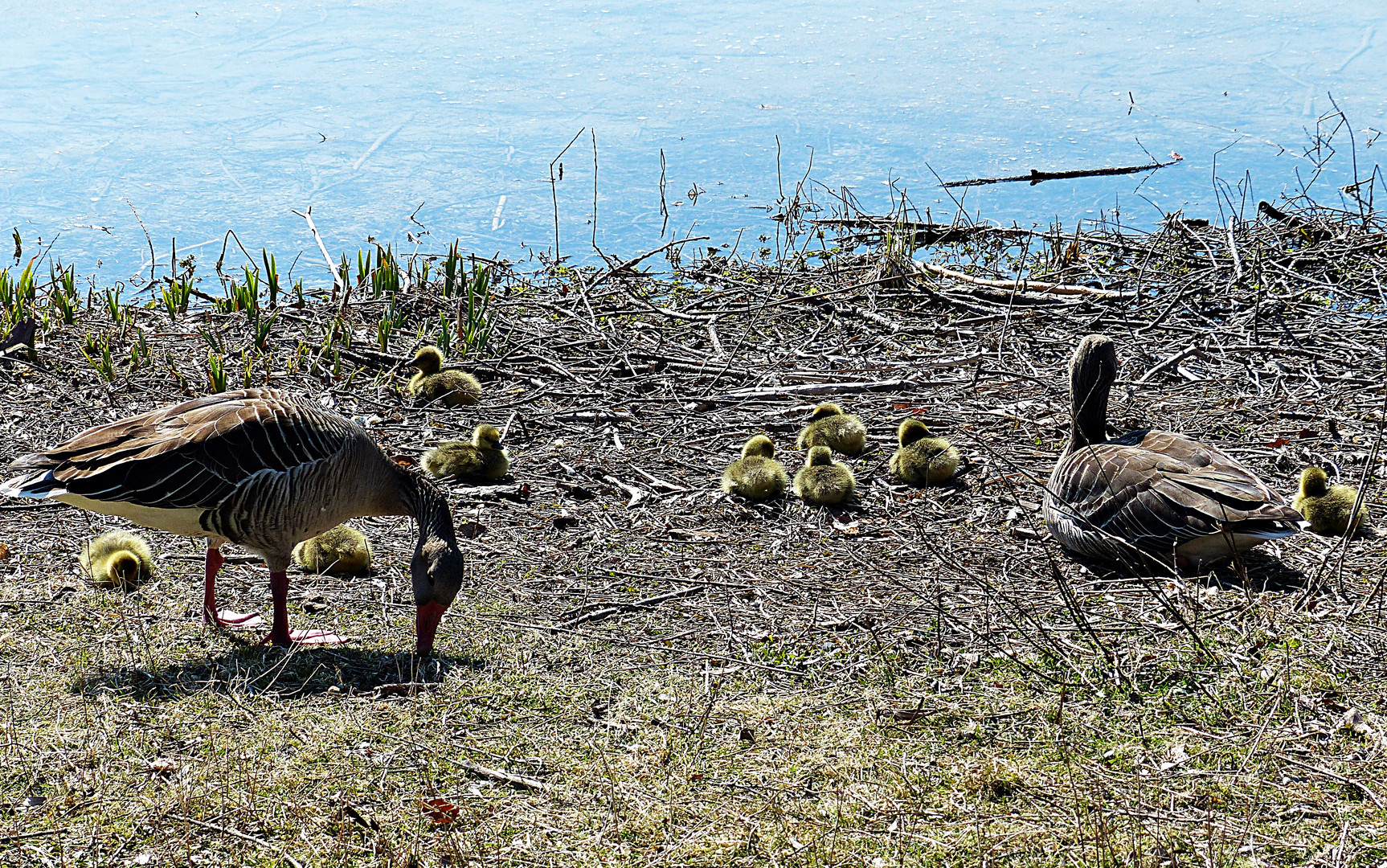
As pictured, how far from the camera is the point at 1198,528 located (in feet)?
15.9

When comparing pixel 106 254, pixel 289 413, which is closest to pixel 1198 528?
pixel 289 413

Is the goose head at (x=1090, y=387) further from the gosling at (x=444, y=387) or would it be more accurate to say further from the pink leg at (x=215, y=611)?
the pink leg at (x=215, y=611)

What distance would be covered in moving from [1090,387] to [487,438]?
291cm

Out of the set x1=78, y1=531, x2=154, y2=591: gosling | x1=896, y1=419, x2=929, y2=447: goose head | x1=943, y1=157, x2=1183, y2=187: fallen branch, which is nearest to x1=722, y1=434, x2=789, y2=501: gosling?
x1=896, y1=419, x2=929, y2=447: goose head

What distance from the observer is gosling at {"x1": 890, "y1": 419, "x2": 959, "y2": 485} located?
6.12 meters

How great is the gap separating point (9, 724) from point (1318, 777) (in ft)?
12.9

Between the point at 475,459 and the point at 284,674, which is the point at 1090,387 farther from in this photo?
the point at 284,674

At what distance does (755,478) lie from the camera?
599cm

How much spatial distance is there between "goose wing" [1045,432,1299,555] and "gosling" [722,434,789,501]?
4.11 ft

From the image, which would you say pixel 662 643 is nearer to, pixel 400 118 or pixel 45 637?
pixel 45 637

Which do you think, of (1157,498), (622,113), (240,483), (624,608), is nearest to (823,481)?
(624,608)

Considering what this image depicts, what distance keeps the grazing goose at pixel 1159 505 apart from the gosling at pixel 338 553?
2.84 meters

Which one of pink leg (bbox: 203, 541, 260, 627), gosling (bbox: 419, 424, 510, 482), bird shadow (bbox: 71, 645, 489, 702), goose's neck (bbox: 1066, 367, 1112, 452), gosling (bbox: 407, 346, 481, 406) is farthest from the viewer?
gosling (bbox: 407, 346, 481, 406)

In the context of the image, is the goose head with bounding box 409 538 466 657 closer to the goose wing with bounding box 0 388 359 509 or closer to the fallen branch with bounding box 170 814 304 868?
the goose wing with bounding box 0 388 359 509
